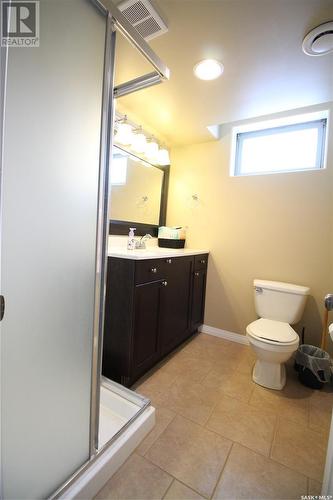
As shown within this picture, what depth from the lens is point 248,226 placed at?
2.21 m

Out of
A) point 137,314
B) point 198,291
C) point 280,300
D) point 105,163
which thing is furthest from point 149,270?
point 280,300

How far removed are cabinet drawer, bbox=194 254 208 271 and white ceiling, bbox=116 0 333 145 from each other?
4.23 ft

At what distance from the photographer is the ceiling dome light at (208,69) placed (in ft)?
4.50

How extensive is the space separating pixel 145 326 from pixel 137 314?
15 cm

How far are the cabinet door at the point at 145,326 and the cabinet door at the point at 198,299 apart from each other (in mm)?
646

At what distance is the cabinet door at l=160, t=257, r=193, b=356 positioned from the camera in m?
1.71

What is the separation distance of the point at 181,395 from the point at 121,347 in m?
0.54

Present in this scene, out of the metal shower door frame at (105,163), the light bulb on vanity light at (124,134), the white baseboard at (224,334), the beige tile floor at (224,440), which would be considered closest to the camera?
the metal shower door frame at (105,163)

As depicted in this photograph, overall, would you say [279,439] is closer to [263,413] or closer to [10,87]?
[263,413]

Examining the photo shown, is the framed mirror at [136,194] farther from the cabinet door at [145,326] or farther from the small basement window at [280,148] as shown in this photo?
the small basement window at [280,148]

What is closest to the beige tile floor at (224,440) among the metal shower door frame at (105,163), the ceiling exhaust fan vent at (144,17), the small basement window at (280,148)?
the metal shower door frame at (105,163)

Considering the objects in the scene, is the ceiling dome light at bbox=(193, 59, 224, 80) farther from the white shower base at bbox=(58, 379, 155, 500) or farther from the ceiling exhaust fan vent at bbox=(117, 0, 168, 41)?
the white shower base at bbox=(58, 379, 155, 500)

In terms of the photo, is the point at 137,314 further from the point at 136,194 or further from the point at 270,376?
the point at 136,194

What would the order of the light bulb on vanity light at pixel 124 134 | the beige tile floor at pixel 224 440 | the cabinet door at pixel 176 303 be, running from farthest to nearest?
the light bulb on vanity light at pixel 124 134 → the cabinet door at pixel 176 303 → the beige tile floor at pixel 224 440
